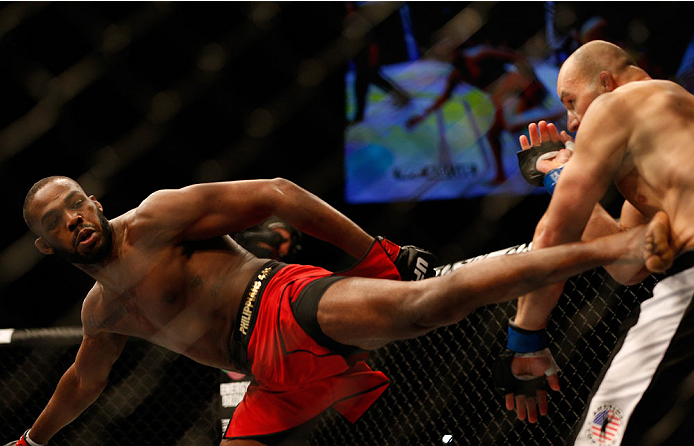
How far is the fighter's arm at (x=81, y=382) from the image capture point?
1.83 meters

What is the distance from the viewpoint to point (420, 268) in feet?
5.36

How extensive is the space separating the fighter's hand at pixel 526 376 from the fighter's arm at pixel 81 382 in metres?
1.08

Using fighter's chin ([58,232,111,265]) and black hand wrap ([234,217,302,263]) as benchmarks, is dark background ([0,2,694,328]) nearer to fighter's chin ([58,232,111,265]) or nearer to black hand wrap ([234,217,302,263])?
black hand wrap ([234,217,302,263])

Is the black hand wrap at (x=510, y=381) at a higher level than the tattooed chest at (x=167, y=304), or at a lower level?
lower

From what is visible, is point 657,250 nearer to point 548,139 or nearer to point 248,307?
point 548,139

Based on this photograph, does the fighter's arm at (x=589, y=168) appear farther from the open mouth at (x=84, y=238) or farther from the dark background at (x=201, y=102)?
the dark background at (x=201, y=102)

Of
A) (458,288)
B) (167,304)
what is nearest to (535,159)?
(458,288)

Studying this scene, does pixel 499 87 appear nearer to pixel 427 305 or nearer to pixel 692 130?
pixel 692 130

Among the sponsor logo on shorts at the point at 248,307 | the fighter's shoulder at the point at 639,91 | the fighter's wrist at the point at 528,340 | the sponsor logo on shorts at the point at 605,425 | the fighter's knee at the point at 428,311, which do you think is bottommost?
the sponsor logo on shorts at the point at 605,425

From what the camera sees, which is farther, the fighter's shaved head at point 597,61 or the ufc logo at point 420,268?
the ufc logo at point 420,268

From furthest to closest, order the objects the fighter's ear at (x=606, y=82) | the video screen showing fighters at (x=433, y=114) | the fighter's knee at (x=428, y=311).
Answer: the video screen showing fighters at (x=433, y=114)
the fighter's ear at (x=606, y=82)
the fighter's knee at (x=428, y=311)

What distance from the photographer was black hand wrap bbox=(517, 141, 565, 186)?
157 cm

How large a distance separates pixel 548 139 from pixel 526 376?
22.7 inches

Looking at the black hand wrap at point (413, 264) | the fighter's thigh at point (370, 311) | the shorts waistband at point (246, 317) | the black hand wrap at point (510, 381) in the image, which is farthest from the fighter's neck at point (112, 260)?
the black hand wrap at point (510, 381)
